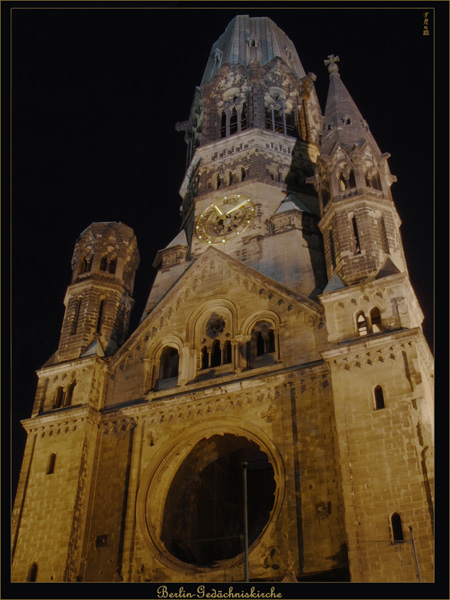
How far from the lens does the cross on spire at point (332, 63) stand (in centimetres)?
3819

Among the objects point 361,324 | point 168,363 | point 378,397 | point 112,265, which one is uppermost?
point 112,265

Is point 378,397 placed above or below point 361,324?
below

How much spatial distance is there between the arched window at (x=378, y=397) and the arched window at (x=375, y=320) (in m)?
2.47

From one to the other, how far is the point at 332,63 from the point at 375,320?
20.3 metres

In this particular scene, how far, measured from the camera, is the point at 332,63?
3869cm

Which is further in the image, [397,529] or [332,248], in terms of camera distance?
[332,248]

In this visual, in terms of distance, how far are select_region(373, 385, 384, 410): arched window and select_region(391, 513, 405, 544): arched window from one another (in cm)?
347

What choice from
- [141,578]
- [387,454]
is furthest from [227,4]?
[141,578]

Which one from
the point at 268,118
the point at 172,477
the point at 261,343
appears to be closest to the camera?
the point at 172,477

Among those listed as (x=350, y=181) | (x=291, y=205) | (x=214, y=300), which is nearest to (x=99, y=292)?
(x=214, y=300)

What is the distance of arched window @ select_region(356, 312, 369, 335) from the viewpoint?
936 inches

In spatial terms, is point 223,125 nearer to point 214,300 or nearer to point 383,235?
point 214,300

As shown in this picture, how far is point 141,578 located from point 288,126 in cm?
2762

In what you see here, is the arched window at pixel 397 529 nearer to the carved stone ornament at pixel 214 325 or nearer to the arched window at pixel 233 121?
the carved stone ornament at pixel 214 325
